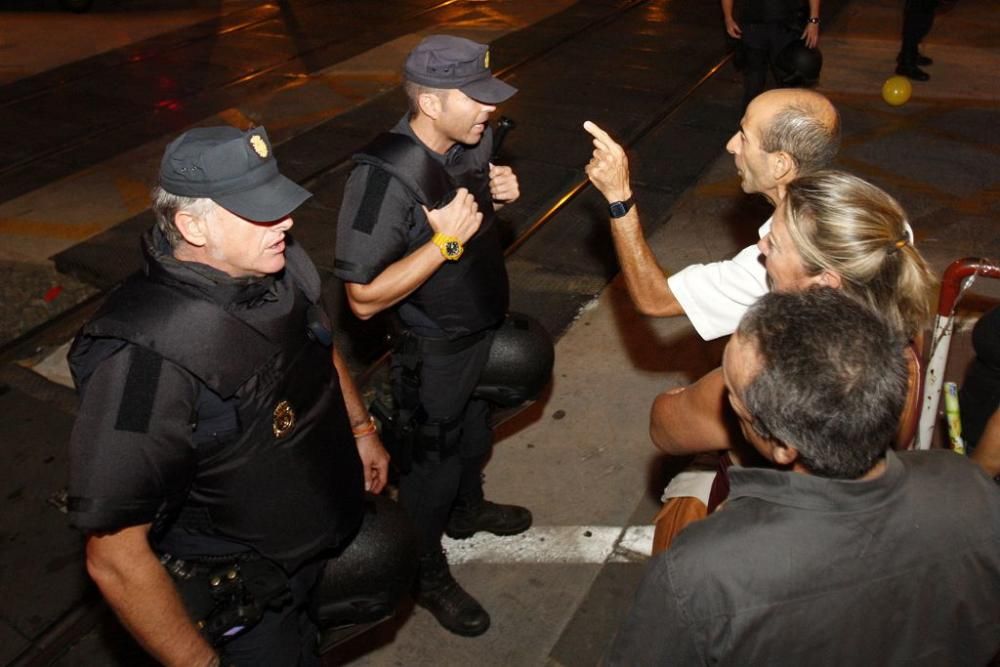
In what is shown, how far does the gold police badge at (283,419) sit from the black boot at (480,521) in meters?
1.70

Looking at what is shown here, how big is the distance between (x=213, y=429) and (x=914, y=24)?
9.53m

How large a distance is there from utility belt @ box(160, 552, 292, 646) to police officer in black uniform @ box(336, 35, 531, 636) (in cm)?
99

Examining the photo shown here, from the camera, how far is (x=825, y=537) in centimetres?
164

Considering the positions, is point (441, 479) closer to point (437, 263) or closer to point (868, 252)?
point (437, 263)

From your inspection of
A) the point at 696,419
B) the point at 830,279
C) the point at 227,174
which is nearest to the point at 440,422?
the point at 696,419

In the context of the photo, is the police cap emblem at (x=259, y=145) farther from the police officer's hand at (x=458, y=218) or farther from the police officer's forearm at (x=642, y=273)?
the police officer's forearm at (x=642, y=273)

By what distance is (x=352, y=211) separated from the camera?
2.90m

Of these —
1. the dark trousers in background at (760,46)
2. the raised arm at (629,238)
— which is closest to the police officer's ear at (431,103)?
the raised arm at (629,238)

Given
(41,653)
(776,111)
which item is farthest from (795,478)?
(41,653)

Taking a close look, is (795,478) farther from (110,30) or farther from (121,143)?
(110,30)

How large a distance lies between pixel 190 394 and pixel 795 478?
1.44 m

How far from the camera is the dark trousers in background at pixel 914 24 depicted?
890 cm

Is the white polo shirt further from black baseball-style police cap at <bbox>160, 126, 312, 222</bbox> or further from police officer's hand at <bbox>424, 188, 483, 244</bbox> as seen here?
black baseball-style police cap at <bbox>160, 126, 312, 222</bbox>

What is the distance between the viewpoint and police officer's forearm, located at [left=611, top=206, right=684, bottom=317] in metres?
2.89
